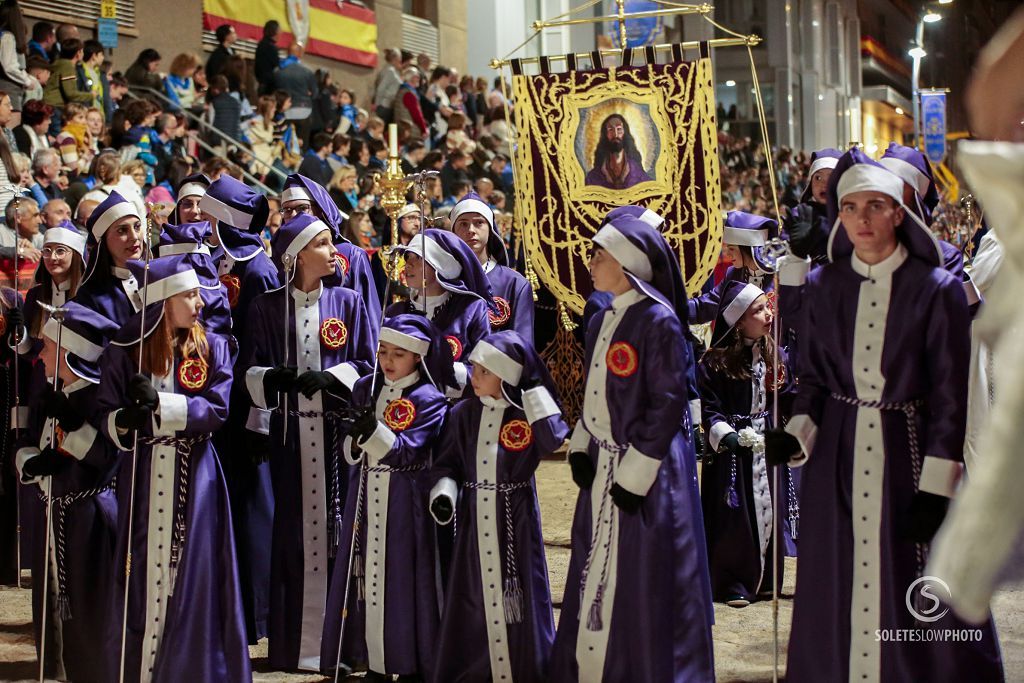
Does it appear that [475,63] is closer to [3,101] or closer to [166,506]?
[3,101]

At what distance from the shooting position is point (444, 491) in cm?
536

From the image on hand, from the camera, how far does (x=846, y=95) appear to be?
45125 millimetres

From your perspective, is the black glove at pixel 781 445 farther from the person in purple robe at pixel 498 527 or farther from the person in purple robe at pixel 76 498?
the person in purple robe at pixel 76 498

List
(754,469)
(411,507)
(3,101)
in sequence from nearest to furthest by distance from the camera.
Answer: (411,507), (754,469), (3,101)

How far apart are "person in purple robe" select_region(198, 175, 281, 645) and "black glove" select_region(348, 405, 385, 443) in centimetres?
78

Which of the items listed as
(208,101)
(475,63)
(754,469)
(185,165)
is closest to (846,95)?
(475,63)

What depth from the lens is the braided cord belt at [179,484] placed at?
201 inches

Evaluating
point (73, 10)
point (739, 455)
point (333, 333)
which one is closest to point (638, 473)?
point (333, 333)

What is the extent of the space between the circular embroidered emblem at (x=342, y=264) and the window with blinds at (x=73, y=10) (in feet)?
36.3

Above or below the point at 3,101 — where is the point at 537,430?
below

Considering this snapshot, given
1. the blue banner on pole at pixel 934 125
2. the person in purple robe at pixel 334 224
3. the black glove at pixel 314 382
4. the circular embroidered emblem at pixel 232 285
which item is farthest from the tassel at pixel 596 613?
the blue banner on pole at pixel 934 125

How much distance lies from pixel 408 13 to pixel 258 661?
2125 cm

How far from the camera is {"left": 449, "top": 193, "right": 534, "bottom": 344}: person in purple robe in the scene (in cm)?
732

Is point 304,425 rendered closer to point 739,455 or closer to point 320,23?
point 739,455
